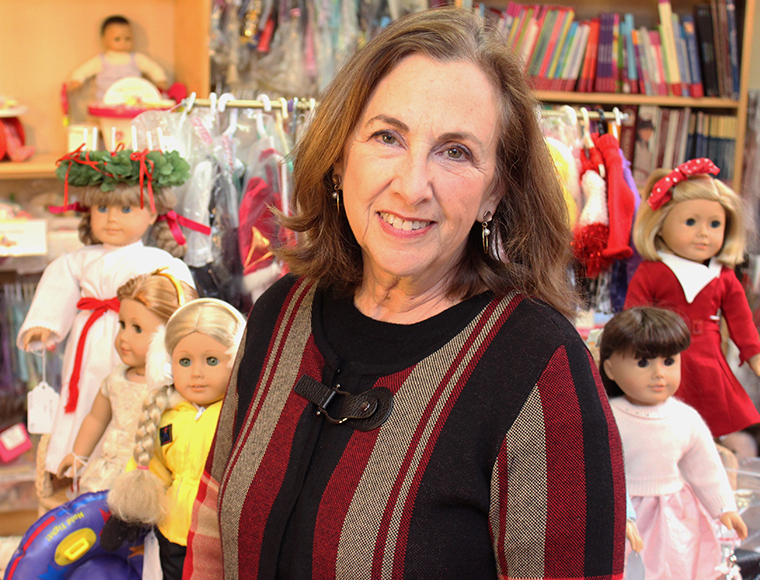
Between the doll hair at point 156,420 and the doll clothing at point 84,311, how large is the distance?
1.21ft

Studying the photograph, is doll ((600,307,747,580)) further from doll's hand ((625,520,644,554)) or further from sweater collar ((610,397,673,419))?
doll's hand ((625,520,644,554))

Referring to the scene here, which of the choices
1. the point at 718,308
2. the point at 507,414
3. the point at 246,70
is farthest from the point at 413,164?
the point at 246,70

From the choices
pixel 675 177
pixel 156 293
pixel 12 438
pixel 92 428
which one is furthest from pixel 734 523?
pixel 12 438

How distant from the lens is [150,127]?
Result: 2225mm

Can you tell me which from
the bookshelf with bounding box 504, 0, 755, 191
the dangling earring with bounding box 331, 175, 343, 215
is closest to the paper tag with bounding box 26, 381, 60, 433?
the dangling earring with bounding box 331, 175, 343, 215

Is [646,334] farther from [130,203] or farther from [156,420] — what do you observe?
[130,203]

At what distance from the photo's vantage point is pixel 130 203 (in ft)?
6.55

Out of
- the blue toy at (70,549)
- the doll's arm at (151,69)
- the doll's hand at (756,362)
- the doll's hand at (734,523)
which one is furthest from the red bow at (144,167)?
the doll's hand at (756,362)

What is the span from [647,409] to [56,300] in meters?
→ 1.54

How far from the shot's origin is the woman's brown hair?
3.04 ft

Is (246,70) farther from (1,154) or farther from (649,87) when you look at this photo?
(649,87)

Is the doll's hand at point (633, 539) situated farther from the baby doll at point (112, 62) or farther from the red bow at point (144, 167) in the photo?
the baby doll at point (112, 62)

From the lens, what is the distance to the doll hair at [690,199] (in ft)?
6.92

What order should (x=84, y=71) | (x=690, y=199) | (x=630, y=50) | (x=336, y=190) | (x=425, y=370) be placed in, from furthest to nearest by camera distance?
(x=630, y=50) → (x=84, y=71) → (x=690, y=199) → (x=336, y=190) → (x=425, y=370)
